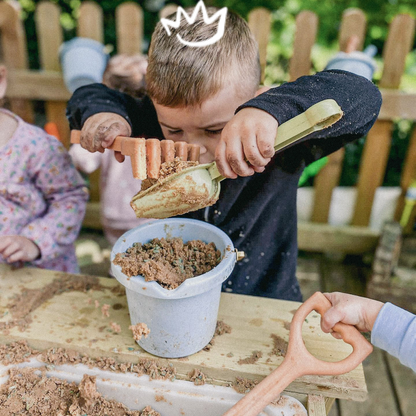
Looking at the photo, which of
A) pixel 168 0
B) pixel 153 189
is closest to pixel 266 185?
pixel 153 189

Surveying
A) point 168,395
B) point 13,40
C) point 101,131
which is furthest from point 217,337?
point 13,40

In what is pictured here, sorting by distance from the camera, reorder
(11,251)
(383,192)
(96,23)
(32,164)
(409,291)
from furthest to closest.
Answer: (383,192) < (96,23) < (409,291) < (32,164) < (11,251)

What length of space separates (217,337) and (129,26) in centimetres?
201

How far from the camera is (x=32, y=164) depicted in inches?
46.8

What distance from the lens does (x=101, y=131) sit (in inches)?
35.8

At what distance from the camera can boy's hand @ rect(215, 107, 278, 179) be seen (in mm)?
695

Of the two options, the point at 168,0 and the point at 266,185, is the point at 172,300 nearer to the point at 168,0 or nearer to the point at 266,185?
the point at 266,185

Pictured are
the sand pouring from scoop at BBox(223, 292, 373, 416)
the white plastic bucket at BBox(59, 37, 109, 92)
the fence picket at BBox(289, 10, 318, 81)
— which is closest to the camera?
the sand pouring from scoop at BBox(223, 292, 373, 416)

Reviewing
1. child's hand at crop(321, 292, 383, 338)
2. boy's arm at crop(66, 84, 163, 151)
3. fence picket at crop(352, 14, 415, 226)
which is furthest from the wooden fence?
child's hand at crop(321, 292, 383, 338)

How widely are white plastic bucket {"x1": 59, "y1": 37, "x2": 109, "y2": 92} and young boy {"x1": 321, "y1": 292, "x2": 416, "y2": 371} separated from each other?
5.54ft

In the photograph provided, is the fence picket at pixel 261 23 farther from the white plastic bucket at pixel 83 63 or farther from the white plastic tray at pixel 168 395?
the white plastic tray at pixel 168 395

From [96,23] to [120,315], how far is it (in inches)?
77.8

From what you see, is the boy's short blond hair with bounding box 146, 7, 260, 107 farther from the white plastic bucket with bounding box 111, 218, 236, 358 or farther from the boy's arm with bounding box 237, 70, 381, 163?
the white plastic bucket with bounding box 111, 218, 236, 358

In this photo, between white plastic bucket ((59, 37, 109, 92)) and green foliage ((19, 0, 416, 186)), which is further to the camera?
green foliage ((19, 0, 416, 186))
